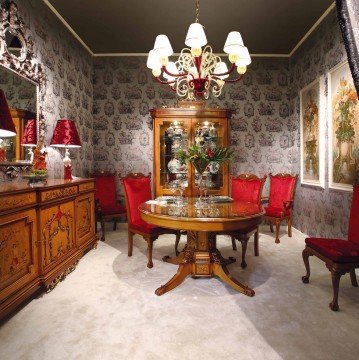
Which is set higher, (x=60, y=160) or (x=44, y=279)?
(x=60, y=160)

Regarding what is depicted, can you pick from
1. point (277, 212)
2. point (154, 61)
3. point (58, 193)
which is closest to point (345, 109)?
point (277, 212)

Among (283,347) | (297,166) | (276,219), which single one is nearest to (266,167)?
(297,166)

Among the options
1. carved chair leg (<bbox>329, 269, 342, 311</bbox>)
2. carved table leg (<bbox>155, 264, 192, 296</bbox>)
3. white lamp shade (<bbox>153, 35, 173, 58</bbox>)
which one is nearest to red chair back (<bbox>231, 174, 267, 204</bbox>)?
carved table leg (<bbox>155, 264, 192, 296</bbox>)

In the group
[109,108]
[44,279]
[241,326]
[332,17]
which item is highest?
[332,17]

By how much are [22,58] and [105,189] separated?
2.32 metres

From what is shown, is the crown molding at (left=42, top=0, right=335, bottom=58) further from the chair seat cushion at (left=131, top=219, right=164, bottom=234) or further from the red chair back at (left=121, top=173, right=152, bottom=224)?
the chair seat cushion at (left=131, top=219, right=164, bottom=234)

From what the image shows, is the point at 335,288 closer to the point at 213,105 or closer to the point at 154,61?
the point at 154,61

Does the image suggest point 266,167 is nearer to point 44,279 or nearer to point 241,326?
point 241,326

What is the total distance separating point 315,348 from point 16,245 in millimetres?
2081

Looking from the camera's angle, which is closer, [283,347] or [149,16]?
[283,347]

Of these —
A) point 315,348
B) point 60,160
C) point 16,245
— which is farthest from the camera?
point 60,160

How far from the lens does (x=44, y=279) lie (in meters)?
2.33

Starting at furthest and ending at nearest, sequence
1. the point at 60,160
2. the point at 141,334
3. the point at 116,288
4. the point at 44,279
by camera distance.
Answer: the point at 60,160 → the point at 116,288 → the point at 44,279 → the point at 141,334

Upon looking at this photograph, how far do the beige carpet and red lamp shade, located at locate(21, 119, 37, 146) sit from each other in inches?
56.4
